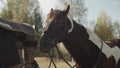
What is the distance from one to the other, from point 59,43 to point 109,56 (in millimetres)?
875

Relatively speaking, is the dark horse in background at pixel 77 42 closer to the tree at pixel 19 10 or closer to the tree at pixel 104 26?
the tree at pixel 19 10

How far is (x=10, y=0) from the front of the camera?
45562 millimetres

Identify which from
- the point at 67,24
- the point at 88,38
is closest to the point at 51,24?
the point at 67,24

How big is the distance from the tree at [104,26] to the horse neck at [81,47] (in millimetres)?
43282

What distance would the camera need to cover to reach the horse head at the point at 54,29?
488cm

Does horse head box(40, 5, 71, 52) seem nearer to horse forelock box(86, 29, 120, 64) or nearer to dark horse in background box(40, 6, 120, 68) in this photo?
dark horse in background box(40, 6, 120, 68)

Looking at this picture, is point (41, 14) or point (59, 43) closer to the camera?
point (59, 43)

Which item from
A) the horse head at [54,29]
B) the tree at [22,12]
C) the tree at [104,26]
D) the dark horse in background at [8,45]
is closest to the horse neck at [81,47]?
the horse head at [54,29]

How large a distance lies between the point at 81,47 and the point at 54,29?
58 centimetres

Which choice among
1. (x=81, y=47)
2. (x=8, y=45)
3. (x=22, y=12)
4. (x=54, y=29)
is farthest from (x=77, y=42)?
(x=22, y=12)

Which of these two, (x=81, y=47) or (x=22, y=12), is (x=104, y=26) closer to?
(x=22, y=12)

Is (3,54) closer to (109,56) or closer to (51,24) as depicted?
(51,24)

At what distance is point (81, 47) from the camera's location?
16.9 ft

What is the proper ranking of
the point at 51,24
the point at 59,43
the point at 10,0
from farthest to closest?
1. the point at 10,0
2. the point at 59,43
3. the point at 51,24
